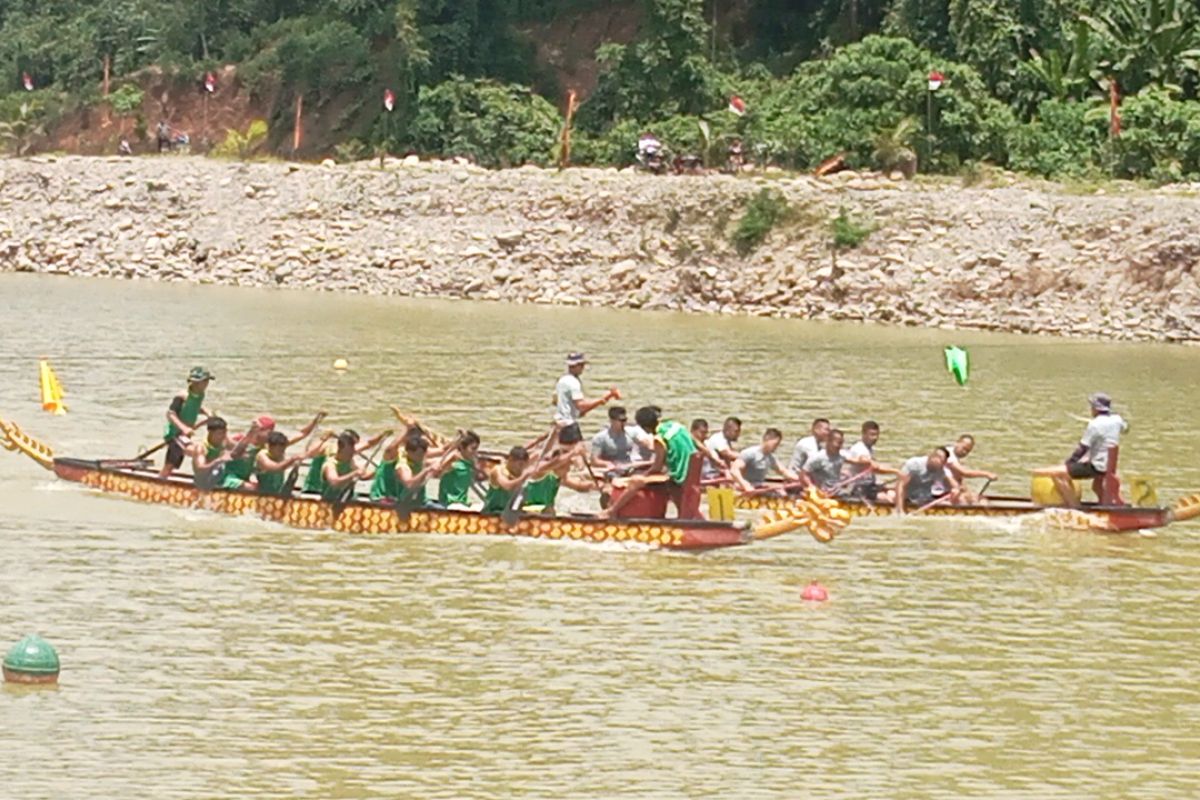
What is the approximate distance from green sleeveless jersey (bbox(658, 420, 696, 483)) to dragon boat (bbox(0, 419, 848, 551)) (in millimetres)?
423

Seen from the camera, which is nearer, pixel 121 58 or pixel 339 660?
pixel 339 660

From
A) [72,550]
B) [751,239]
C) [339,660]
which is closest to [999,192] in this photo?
[751,239]

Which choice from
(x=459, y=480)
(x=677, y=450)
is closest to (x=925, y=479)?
(x=677, y=450)

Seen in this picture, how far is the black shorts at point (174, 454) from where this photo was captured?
27719 mm

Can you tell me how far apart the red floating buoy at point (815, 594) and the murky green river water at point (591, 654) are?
0.45 feet

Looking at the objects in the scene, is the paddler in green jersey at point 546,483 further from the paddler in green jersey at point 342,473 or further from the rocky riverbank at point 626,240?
the rocky riverbank at point 626,240

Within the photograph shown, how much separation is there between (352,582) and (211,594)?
54.2 inches

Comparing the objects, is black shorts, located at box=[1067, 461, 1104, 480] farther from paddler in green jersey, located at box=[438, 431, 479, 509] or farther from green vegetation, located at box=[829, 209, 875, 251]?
green vegetation, located at box=[829, 209, 875, 251]

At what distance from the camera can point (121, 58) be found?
3039 inches

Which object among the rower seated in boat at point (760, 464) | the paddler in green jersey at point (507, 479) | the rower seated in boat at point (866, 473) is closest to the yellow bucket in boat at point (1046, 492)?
the rower seated in boat at point (866, 473)

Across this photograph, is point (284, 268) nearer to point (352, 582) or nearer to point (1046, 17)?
point (1046, 17)

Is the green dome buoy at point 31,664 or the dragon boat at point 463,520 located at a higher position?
the dragon boat at point 463,520

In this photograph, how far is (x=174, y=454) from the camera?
91.1 ft

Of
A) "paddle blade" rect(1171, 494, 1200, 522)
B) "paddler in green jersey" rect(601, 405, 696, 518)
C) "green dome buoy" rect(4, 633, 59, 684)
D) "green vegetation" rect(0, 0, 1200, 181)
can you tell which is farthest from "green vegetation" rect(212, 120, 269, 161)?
"green dome buoy" rect(4, 633, 59, 684)
